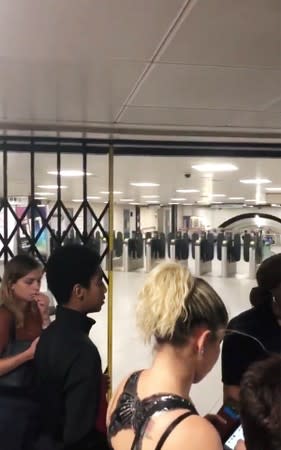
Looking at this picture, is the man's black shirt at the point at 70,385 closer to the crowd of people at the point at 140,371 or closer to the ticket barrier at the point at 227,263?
the crowd of people at the point at 140,371

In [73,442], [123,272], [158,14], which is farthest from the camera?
[123,272]

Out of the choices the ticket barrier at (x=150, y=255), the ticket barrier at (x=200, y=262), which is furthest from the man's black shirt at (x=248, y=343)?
the ticket barrier at (x=150, y=255)

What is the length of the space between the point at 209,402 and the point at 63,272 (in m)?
2.49

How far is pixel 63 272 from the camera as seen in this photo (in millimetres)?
1604

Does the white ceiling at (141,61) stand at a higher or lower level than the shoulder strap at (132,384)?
higher

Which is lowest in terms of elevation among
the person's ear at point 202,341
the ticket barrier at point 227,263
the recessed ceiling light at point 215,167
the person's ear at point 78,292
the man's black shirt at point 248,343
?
the ticket barrier at point 227,263

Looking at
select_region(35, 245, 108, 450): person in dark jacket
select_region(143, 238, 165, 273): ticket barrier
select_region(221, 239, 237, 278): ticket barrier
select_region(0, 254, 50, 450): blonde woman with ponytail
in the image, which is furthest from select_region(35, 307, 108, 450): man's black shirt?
select_region(143, 238, 165, 273): ticket barrier

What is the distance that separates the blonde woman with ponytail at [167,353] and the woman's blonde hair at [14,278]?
0.83 m

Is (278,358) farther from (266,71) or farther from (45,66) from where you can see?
(45,66)

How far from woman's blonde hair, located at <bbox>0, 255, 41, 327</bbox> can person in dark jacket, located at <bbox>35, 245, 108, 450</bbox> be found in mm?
352

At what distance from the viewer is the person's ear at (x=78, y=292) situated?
1577 mm

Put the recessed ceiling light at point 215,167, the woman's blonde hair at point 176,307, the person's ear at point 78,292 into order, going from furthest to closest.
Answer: the recessed ceiling light at point 215,167 → the person's ear at point 78,292 → the woman's blonde hair at point 176,307

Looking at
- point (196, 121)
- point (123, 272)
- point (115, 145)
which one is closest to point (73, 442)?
point (196, 121)

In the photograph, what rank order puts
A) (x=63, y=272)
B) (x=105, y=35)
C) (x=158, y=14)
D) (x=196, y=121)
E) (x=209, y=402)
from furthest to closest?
(x=209, y=402)
(x=196, y=121)
(x=63, y=272)
(x=105, y=35)
(x=158, y=14)
